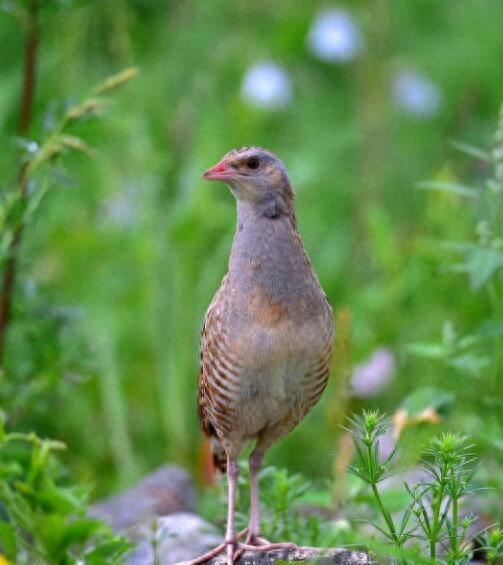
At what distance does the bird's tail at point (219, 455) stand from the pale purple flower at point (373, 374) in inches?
65.3

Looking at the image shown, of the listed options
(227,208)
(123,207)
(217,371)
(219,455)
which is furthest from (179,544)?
(123,207)

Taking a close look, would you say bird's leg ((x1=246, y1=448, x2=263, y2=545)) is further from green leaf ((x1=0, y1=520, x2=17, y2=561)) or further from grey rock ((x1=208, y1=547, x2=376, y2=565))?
green leaf ((x1=0, y1=520, x2=17, y2=561))

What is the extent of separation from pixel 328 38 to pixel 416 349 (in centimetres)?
370

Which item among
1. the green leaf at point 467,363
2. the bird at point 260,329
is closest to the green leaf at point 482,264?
the green leaf at point 467,363

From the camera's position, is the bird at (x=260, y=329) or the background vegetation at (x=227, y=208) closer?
the bird at (x=260, y=329)

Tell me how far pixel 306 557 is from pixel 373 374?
2552mm

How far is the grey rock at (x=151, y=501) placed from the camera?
184 inches

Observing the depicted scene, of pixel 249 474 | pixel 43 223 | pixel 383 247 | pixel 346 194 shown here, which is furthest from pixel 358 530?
pixel 346 194

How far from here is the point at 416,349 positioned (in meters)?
4.27

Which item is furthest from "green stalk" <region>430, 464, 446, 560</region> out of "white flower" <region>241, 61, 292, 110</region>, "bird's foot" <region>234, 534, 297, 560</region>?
"white flower" <region>241, 61, 292, 110</region>

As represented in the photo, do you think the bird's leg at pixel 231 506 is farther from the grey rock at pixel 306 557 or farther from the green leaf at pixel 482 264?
the green leaf at pixel 482 264

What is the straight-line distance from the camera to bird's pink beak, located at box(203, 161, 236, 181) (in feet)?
12.0

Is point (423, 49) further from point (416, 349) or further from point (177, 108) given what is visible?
point (416, 349)

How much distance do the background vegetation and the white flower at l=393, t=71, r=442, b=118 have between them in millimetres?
13
